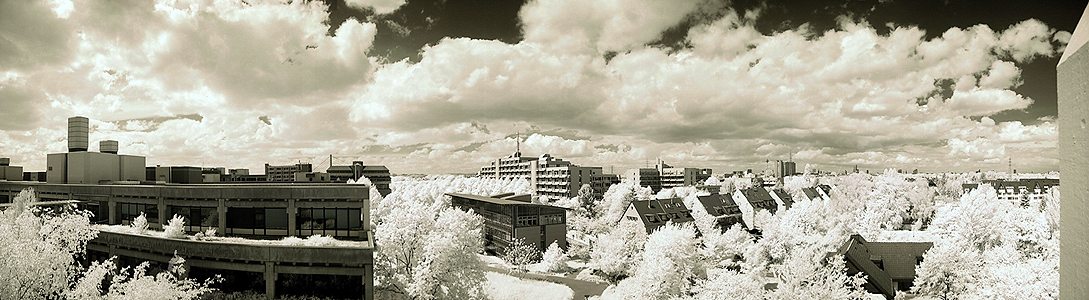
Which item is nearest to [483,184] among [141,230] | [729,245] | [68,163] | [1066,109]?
[729,245]

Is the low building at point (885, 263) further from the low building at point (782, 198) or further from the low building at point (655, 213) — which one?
the low building at point (782, 198)

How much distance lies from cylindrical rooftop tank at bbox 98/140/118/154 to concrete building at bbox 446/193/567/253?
39415 mm

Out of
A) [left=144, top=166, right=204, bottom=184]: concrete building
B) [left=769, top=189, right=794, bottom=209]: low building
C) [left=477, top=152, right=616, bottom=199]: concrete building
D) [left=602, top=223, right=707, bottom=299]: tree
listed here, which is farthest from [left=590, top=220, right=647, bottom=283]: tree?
[left=477, top=152, right=616, bottom=199]: concrete building

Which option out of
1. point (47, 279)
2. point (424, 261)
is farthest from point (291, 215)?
point (47, 279)

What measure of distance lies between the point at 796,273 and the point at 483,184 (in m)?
104

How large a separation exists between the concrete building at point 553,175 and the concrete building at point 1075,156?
118m

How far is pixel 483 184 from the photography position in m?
132

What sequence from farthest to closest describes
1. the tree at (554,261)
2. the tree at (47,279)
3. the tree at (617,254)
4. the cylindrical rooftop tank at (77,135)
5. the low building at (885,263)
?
the tree at (554,261) → the tree at (617,254) → the low building at (885,263) → the cylindrical rooftop tank at (77,135) → the tree at (47,279)

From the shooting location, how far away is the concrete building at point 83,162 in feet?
135

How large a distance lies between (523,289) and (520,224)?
1546 centimetres

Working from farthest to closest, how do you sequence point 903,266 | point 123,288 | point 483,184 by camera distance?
1. point 483,184
2. point 903,266
3. point 123,288

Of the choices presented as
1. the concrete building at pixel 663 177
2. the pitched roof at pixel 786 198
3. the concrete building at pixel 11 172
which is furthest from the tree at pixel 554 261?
the concrete building at pixel 663 177

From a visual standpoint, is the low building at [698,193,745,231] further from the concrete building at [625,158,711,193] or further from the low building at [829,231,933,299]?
the concrete building at [625,158,711,193]

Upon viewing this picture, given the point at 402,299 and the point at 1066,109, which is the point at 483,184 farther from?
the point at 1066,109
